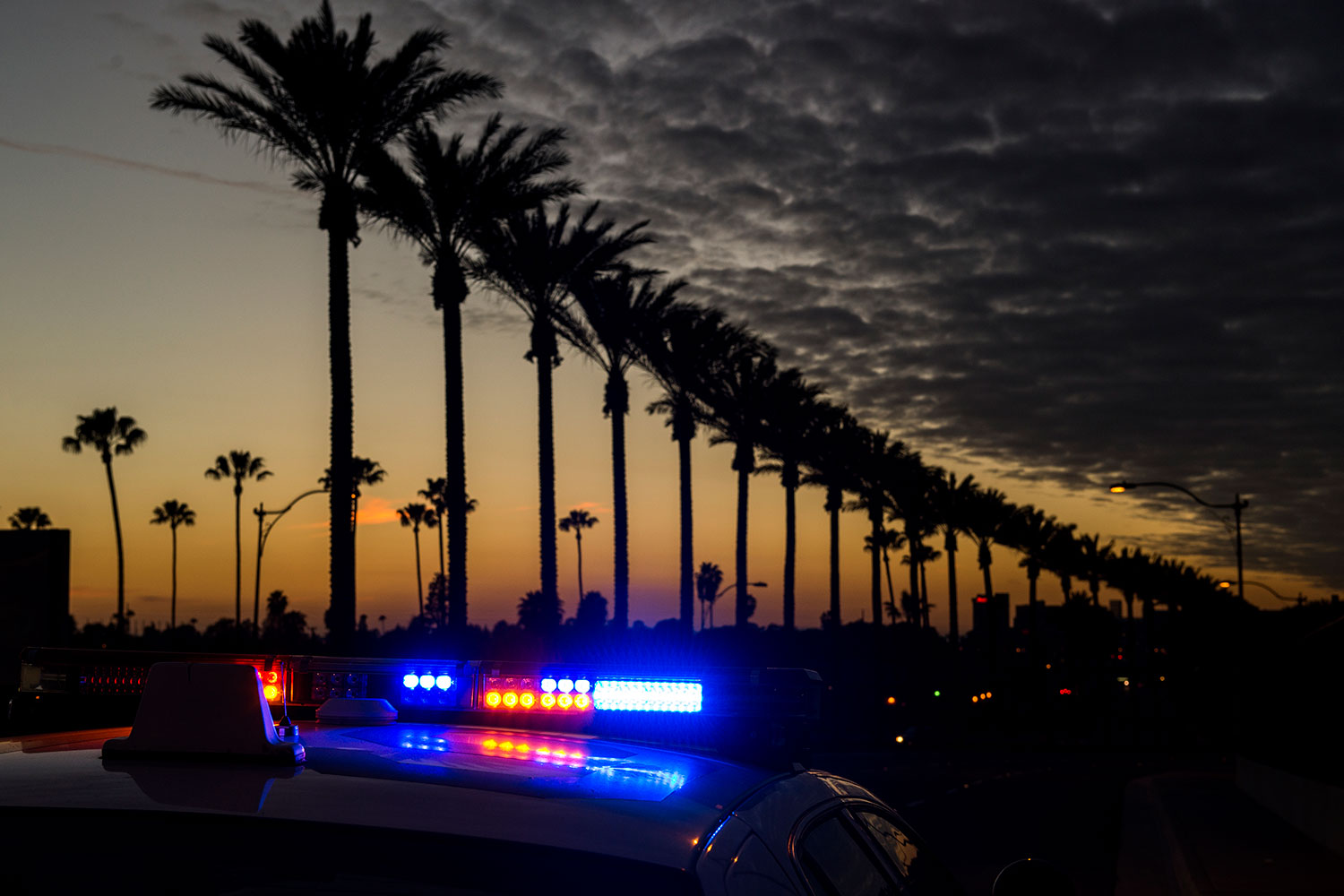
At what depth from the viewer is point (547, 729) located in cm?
422

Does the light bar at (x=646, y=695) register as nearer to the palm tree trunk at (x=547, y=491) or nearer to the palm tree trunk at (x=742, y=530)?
the palm tree trunk at (x=547, y=491)

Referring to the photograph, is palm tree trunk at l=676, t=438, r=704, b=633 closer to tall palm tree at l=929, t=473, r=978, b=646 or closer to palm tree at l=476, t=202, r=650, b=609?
palm tree at l=476, t=202, r=650, b=609

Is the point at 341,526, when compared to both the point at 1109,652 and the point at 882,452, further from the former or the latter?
the point at 1109,652

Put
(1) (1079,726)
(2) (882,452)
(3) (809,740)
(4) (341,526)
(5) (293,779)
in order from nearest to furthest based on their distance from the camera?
1. (5) (293,779)
2. (3) (809,740)
3. (4) (341,526)
4. (2) (882,452)
5. (1) (1079,726)

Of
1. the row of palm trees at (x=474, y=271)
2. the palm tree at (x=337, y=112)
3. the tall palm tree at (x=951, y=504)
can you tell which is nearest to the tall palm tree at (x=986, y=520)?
the tall palm tree at (x=951, y=504)

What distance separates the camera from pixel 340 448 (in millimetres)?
23016

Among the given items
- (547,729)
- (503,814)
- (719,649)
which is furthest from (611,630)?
(503,814)

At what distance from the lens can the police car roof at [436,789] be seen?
196 cm

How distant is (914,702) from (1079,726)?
25801mm

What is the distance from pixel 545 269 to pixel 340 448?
9.04m

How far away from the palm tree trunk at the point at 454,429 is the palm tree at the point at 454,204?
0.06 feet

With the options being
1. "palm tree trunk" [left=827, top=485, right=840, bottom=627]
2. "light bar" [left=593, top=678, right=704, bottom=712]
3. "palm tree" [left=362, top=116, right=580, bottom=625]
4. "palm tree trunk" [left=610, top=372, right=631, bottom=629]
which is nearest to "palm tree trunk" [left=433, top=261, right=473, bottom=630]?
"palm tree" [left=362, top=116, right=580, bottom=625]

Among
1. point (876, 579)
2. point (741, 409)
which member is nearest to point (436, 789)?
point (741, 409)

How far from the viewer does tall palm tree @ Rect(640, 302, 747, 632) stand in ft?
122
